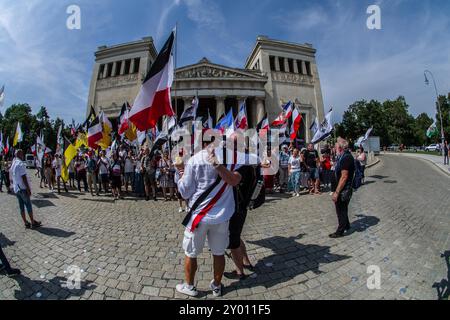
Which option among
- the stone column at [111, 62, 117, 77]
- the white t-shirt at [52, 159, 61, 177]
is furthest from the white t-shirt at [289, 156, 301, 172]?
the stone column at [111, 62, 117, 77]

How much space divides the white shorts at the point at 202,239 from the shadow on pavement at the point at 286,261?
76 cm

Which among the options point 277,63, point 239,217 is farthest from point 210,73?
point 239,217

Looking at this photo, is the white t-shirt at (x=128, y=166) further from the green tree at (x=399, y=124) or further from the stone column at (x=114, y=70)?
the green tree at (x=399, y=124)

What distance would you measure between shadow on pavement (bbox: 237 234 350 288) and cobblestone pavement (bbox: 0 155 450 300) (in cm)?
2

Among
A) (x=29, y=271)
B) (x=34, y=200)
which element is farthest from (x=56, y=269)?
(x=34, y=200)

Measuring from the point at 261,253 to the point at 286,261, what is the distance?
1.59 feet

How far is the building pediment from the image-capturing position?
35094 mm

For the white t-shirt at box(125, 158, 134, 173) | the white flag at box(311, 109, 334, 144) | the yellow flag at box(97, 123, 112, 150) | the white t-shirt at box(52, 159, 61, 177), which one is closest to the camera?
the yellow flag at box(97, 123, 112, 150)

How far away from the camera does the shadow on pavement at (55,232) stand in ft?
16.1

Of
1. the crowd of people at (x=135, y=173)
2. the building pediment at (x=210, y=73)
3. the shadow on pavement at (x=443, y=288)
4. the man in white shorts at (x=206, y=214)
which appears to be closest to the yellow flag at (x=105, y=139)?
the crowd of people at (x=135, y=173)

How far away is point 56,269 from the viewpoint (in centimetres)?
346

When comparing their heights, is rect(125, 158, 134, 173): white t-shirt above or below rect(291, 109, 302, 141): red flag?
below

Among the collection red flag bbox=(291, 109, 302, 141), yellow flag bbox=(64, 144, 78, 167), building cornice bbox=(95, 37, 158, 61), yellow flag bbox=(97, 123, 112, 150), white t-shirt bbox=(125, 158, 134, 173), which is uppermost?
building cornice bbox=(95, 37, 158, 61)

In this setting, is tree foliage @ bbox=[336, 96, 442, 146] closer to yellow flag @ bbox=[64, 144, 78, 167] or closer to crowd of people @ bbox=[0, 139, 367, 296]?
crowd of people @ bbox=[0, 139, 367, 296]
